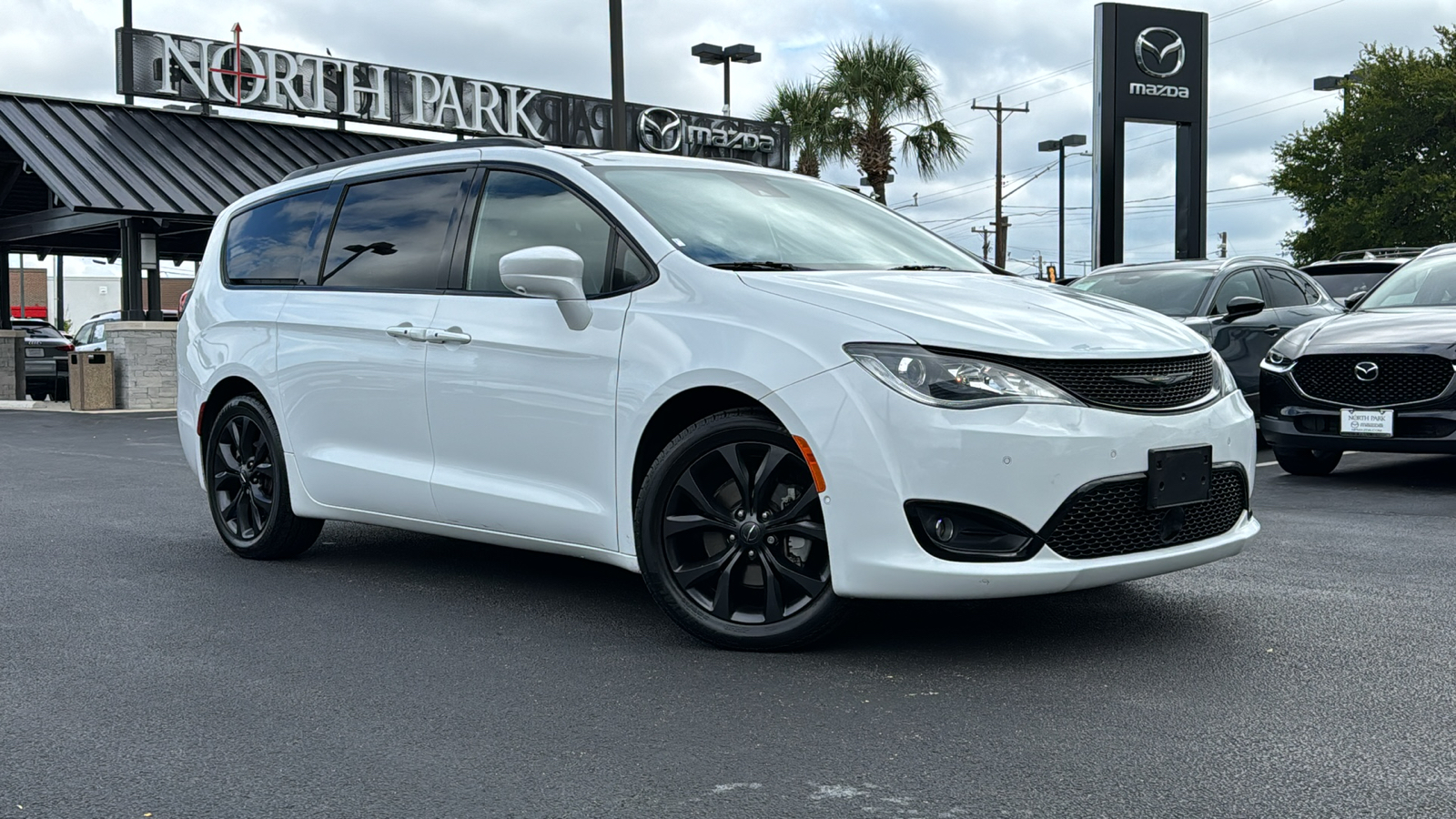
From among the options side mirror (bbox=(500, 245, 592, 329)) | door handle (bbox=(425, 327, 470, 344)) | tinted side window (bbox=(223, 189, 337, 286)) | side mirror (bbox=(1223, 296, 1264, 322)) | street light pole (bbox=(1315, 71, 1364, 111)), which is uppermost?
street light pole (bbox=(1315, 71, 1364, 111))

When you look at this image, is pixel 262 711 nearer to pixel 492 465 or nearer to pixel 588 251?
pixel 492 465

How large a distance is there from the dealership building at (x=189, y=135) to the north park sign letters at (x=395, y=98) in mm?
24

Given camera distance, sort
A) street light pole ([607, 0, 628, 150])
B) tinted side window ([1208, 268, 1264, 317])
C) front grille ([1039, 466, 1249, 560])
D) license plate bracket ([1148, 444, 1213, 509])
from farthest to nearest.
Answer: street light pole ([607, 0, 628, 150])
tinted side window ([1208, 268, 1264, 317])
license plate bracket ([1148, 444, 1213, 509])
front grille ([1039, 466, 1249, 560])

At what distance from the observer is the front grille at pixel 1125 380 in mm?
4254

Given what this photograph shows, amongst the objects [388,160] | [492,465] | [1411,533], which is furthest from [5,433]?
[1411,533]

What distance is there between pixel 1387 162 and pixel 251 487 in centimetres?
4506

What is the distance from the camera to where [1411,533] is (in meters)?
6.98

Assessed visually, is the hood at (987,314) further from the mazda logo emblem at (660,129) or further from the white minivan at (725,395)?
the mazda logo emblem at (660,129)

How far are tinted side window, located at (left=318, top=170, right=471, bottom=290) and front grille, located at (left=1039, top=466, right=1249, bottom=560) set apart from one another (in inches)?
104

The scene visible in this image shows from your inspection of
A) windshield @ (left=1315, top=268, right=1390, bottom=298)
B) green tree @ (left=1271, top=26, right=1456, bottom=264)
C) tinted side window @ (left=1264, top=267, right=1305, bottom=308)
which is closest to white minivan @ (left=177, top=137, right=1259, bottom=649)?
tinted side window @ (left=1264, top=267, right=1305, bottom=308)

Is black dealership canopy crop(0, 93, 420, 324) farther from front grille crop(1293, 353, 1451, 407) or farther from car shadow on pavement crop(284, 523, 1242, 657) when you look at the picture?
car shadow on pavement crop(284, 523, 1242, 657)

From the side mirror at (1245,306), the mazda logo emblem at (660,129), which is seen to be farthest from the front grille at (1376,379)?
the mazda logo emblem at (660,129)

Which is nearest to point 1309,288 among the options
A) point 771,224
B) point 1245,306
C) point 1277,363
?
point 1245,306

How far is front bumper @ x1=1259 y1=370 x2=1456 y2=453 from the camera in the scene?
8.38m
